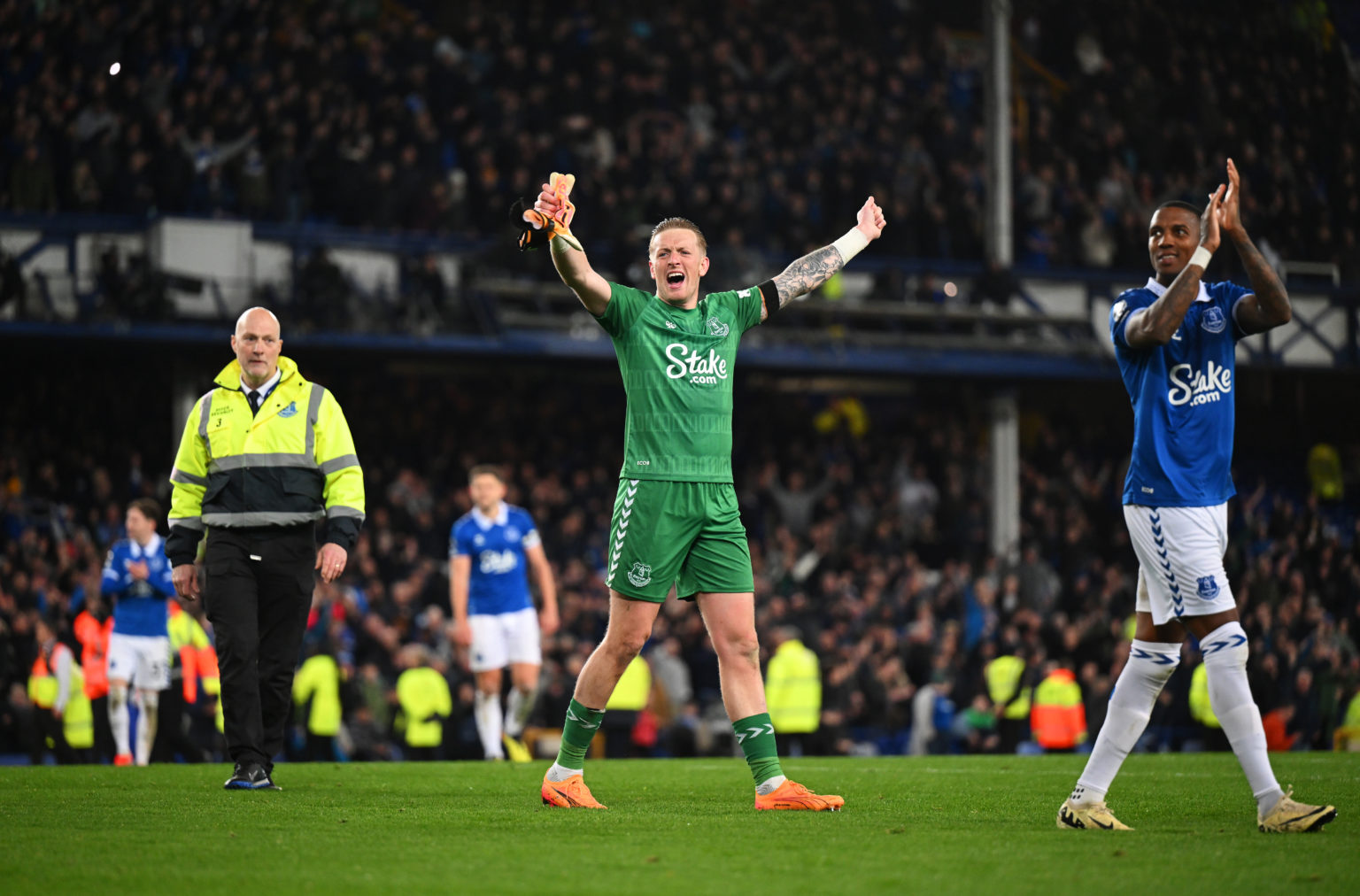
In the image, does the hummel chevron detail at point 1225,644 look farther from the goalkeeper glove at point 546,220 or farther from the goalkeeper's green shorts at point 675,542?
the goalkeeper glove at point 546,220

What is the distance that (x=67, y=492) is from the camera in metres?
22.0

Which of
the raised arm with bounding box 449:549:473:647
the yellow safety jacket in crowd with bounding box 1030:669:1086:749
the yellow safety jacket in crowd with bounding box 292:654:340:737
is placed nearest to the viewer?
the raised arm with bounding box 449:549:473:647

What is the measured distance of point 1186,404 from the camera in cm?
635

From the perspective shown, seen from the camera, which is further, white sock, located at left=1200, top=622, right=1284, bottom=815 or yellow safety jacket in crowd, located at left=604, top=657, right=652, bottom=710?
yellow safety jacket in crowd, located at left=604, top=657, right=652, bottom=710

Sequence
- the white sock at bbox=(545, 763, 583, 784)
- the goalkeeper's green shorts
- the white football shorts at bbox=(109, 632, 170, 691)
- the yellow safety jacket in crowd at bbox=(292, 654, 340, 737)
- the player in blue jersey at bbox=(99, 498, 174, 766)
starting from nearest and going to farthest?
the goalkeeper's green shorts < the white sock at bbox=(545, 763, 583, 784) < the player in blue jersey at bbox=(99, 498, 174, 766) < the white football shorts at bbox=(109, 632, 170, 691) < the yellow safety jacket in crowd at bbox=(292, 654, 340, 737)

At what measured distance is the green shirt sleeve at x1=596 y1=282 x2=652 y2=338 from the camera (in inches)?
271

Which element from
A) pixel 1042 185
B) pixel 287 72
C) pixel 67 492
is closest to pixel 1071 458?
pixel 1042 185

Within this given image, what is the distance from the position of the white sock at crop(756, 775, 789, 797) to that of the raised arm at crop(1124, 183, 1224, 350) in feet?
7.61

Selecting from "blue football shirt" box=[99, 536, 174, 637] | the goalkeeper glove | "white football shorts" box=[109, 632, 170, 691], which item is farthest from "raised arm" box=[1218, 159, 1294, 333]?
"white football shorts" box=[109, 632, 170, 691]

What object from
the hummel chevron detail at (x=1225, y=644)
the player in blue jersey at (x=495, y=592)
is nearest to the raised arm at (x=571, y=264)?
the hummel chevron detail at (x=1225, y=644)

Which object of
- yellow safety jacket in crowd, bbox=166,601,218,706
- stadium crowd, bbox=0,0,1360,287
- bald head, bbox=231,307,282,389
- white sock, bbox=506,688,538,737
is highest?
stadium crowd, bbox=0,0,1360,287

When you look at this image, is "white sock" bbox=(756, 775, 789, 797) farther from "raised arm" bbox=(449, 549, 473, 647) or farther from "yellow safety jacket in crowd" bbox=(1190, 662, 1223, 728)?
"yellow safety jacket in crowd" bbox=(1190, 662, 1223, 728)

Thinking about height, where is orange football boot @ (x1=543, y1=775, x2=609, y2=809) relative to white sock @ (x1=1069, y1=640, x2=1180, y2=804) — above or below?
below

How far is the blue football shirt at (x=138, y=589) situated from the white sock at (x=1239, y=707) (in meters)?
9.18
